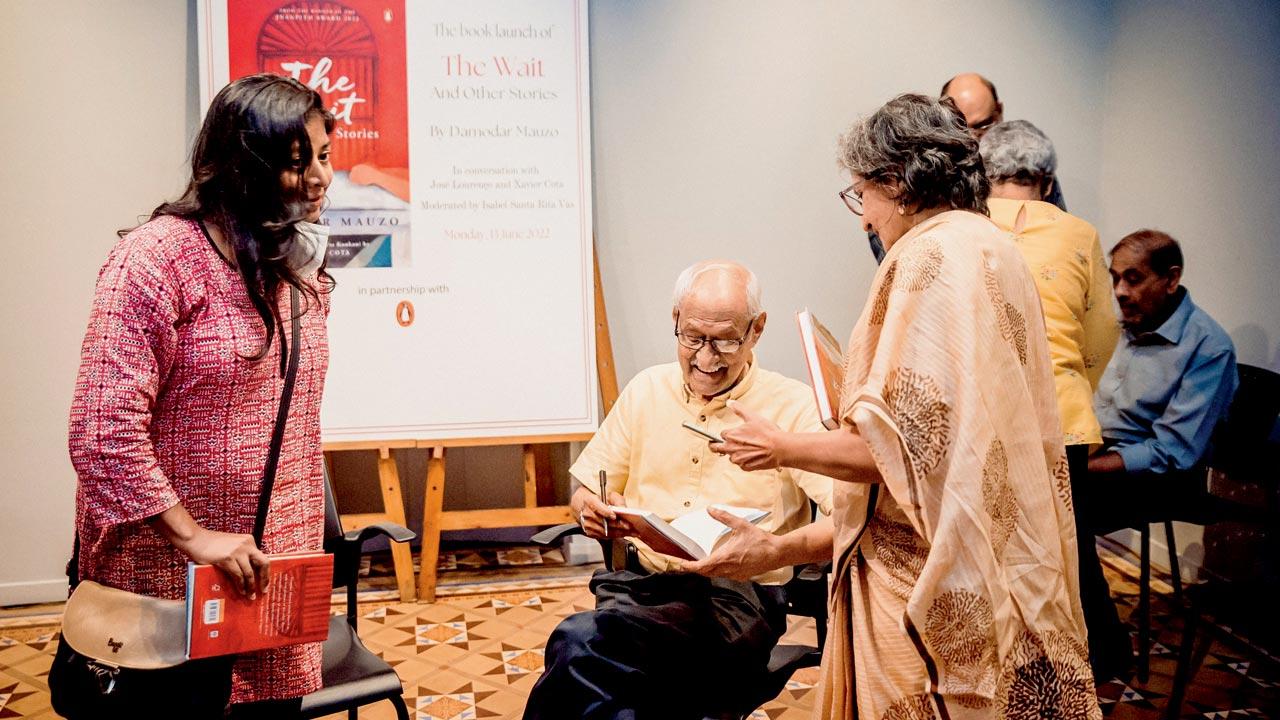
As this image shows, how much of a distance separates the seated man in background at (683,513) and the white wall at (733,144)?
1731 mm

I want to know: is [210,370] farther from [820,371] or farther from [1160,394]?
[1160,394]

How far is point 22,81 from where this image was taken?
11.6 ft

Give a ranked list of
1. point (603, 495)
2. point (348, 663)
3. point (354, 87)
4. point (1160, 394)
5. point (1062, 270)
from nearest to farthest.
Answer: point (348, 663), point (603, 495), point (1062, 270), point (1160, 394), point (354, 87)

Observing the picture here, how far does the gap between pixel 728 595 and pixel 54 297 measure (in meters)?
2.91

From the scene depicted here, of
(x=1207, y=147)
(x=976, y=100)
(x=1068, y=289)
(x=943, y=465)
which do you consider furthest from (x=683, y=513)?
(x=1207, y=147)

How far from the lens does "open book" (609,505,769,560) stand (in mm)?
1866

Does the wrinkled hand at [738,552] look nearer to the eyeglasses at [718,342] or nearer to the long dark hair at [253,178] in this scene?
the eyeglasses at [718,342]

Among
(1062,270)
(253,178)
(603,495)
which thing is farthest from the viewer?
(1062,270)

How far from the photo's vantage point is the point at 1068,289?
2557mm

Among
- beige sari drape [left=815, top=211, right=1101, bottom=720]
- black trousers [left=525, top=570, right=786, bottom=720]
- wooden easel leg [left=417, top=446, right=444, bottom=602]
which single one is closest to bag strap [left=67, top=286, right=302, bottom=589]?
black trousers [left=525, top=570, right=786, bottom=720]

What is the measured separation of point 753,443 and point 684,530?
21.0 inches

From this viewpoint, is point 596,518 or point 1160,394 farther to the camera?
point 1160,394

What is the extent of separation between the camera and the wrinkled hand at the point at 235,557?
4.83ft

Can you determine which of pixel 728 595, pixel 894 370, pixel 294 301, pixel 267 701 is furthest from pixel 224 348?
pixel 728 595
